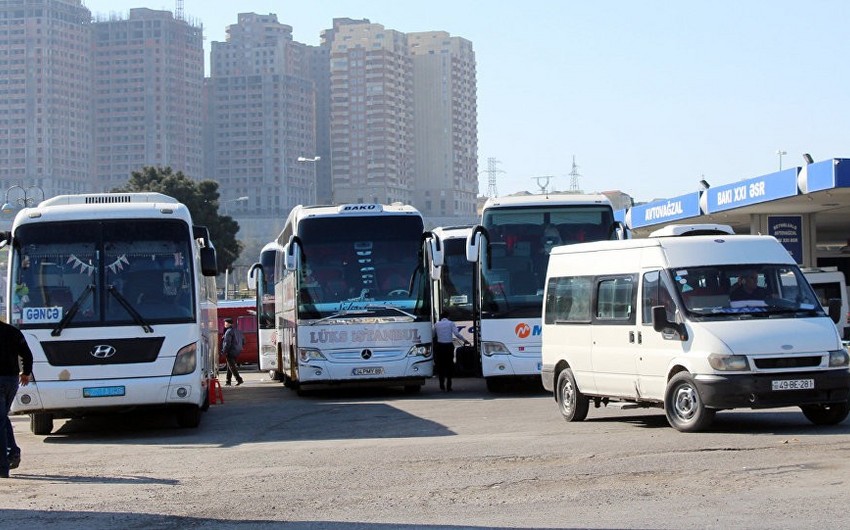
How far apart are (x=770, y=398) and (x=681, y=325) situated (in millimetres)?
1279

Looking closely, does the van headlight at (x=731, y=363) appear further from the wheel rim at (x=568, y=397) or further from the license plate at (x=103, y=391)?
the license plate at (x=103, y=391)

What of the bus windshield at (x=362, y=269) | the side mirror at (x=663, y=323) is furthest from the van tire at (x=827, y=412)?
the bus windshield at (x=362, y=269)

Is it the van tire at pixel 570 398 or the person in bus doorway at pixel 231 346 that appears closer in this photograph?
the van tire at pixel 570 398

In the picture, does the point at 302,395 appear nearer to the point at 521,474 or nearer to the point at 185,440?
the point at 185,440

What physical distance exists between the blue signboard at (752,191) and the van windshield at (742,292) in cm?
1641

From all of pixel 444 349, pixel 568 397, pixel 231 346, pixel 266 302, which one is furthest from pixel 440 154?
pixel 568 397

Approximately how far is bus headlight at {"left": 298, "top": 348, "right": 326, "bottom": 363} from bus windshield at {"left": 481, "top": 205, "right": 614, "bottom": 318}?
9.96 feet

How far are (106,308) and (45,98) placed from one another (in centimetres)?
17993

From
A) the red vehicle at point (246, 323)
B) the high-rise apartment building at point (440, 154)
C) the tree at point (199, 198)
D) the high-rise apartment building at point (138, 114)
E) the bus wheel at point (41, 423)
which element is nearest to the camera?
the bus wheel at point (41, 423)

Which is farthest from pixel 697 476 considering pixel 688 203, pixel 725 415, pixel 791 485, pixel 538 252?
pixel 688 203

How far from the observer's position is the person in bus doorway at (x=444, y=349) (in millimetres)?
25609

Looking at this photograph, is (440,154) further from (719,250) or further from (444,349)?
(719,250)

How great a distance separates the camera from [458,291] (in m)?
31.2

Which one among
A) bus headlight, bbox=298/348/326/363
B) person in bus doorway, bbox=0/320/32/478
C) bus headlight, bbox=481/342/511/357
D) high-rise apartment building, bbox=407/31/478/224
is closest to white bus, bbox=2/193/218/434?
person in bus doorway, bbox=0/320/32/478
